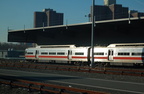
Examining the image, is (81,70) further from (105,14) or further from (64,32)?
(105,14)

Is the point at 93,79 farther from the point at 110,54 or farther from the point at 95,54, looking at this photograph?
the point at 95,54

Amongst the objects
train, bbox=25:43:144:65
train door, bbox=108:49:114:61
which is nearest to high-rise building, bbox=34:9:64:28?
train, bbox=25:43:144:65

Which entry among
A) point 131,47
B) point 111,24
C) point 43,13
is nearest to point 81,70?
point 131,47

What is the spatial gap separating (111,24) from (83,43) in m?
12.4

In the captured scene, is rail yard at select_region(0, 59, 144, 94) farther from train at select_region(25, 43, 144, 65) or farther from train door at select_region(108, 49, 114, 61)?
train door at select_region(108, 49, 114, 61)

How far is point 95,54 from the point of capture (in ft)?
132

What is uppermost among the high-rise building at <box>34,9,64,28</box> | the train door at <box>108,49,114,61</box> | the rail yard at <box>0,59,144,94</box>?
the high-rise building at <box>34,9,64,28</box>

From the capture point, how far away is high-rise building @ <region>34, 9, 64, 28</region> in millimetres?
118088

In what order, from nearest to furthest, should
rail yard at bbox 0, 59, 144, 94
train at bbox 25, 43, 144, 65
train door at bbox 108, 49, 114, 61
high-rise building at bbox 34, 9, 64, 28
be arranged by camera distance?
rail yard at bbox 0, 59, 144, 94 < train at bbox 25, 43, 144, 65 < train door at bbox 108, 49, 114, 61 < high-rise building at bbox 34, 9, 64, 28

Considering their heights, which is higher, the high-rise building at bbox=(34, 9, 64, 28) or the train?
the high-rise building at bbox=(34, 9, 64, 28)

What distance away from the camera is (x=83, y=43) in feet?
184

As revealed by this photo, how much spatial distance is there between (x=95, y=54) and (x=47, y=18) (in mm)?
88810

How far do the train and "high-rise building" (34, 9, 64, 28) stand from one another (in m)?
62.4

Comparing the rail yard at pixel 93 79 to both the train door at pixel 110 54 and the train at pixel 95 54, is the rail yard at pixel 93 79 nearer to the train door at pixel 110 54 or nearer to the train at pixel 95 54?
the train at pixel 95 54
